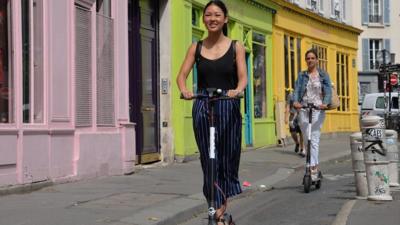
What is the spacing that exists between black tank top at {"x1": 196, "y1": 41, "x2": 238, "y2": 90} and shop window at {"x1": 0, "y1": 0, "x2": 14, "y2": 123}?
13.6 feet

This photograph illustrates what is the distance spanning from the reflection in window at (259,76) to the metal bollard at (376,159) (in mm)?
10428

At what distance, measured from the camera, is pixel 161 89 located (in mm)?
13727

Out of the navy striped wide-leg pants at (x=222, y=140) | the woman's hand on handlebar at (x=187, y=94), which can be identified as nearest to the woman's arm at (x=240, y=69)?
the navy striped wide-leg pants at (x=222, y=140)

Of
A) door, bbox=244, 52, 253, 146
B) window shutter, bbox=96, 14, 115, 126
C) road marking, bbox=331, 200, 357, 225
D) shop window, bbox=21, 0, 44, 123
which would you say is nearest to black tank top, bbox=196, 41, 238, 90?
road marking, bbox=331, 200, 357, 225

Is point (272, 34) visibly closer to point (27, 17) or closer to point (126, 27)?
point (126, 27)

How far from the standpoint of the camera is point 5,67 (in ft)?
29.8

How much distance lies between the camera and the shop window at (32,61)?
9.38 metres

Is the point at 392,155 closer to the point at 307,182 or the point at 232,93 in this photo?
the point at 307,182

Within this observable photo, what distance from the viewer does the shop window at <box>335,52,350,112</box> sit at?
85.3 feet

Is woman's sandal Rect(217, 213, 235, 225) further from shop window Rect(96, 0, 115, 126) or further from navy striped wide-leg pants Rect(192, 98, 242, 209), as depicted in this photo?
shop window Rect(96, 0, 115, 126)

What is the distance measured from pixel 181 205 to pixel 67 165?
2.63 meters

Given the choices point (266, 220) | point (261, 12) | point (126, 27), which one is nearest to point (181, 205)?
point (266, 220)

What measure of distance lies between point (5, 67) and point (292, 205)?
4266 mm

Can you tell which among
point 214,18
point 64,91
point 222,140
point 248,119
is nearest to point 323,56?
point 248,119
